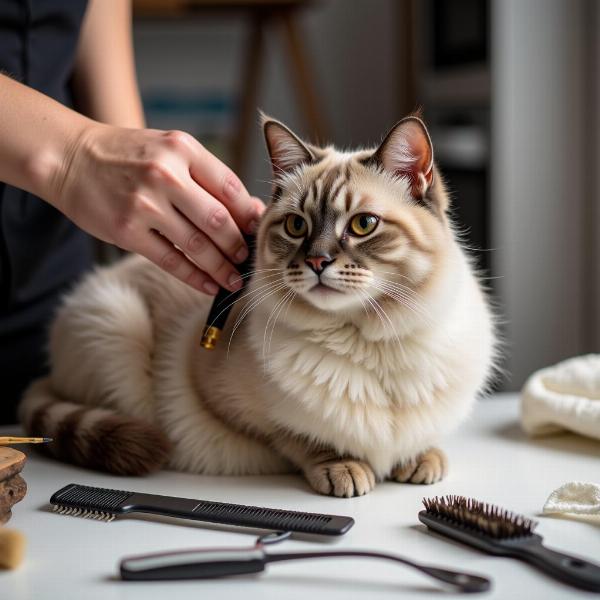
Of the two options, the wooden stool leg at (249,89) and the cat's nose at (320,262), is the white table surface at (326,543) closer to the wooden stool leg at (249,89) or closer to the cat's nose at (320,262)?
the cat's nose at (320,262)

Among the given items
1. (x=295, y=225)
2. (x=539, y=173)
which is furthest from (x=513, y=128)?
(x=295, y=225)

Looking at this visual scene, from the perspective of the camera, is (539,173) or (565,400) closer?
(565,400)

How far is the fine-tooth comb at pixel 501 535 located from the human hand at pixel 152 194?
0.52 m

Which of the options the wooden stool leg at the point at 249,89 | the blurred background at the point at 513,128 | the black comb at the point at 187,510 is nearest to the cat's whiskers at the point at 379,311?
the black comb at the point at 187,510

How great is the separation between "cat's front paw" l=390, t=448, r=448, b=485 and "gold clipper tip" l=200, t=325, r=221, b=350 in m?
0.36

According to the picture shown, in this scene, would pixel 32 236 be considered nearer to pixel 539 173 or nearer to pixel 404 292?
pixel 404 292

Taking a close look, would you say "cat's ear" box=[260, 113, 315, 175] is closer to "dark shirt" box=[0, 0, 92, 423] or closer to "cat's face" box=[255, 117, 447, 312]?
"cat's face" box=[255, 117, 447, 312]

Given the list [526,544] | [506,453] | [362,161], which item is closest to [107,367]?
[362,161]

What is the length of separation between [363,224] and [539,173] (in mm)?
2387

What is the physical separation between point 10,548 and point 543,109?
3.02 m

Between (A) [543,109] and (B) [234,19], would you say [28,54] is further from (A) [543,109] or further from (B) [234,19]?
(B) [234,19]

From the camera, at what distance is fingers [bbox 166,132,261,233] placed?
1248 millimetres

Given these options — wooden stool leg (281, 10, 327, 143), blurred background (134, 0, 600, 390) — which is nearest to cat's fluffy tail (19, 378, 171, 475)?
blurred background (134, 0, 600, 390)

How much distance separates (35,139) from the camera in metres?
1.25
